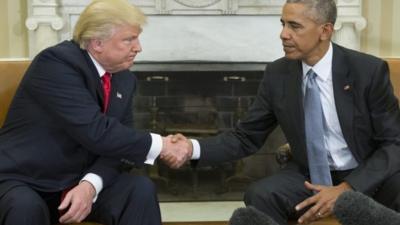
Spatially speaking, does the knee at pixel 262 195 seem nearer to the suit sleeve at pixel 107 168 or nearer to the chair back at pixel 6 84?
the suit sleeve at pixel 107 168

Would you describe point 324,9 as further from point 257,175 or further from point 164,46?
point 257,175

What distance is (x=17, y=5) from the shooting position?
3395mm

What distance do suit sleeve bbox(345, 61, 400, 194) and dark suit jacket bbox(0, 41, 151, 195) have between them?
2.36 feet

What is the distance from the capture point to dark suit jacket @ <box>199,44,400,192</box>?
181cm

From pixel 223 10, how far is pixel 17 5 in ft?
4.24

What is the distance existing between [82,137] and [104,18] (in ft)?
1.26

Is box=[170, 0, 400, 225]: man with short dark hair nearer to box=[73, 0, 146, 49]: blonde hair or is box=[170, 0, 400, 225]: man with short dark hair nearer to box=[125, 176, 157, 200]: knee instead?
box=[125, 176, 157, 200]: knee

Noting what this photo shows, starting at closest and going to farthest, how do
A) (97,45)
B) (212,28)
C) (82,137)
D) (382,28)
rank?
1. (82,137)
2. (97,45)
3. (212,28)
4. (382,28)

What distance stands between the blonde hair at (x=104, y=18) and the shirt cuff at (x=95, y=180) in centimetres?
44

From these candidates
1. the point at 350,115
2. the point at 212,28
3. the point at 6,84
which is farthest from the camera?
the point at 212,28

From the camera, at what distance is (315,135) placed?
1861mm

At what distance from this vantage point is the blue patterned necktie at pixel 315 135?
5.99 ft

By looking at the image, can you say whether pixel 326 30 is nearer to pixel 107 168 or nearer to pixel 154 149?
pixel 154 149

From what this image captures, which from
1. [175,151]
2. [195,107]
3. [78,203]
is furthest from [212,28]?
[78,203]
